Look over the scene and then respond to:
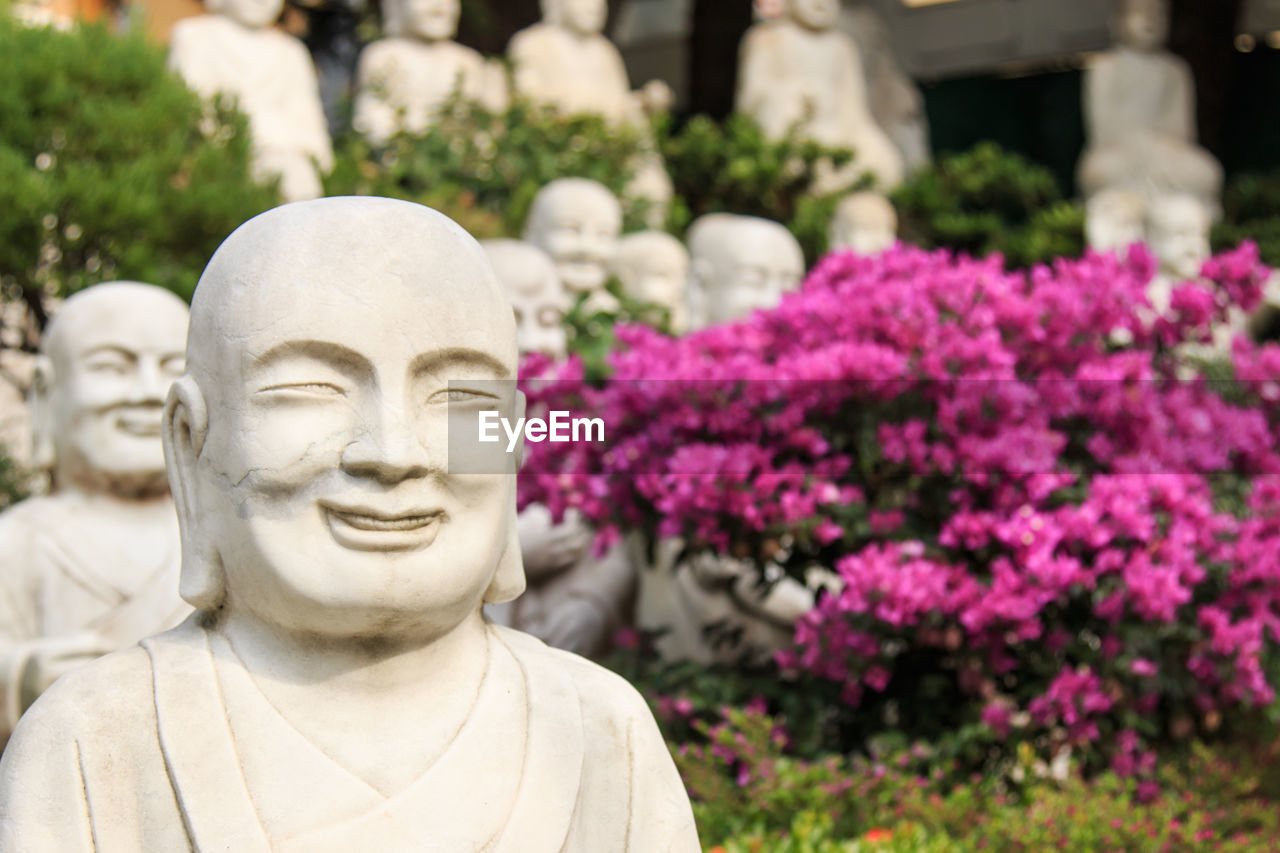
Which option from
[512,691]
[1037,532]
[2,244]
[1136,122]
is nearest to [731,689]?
[1037,532]

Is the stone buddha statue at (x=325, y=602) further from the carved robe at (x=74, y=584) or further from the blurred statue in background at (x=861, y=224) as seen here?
the blurred statue in background at (x=861, y=224)

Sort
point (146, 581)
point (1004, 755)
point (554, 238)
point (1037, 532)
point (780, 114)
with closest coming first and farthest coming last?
point (146, 581), point (1037, 532), point (1004, 755), point (554, 238), point (780, 114)

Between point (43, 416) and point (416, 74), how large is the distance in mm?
6941

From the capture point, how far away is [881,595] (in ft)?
13.6

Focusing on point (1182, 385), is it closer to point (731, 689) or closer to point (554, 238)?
point (731, 689)

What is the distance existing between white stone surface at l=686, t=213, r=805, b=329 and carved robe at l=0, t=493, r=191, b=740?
392 centimetres

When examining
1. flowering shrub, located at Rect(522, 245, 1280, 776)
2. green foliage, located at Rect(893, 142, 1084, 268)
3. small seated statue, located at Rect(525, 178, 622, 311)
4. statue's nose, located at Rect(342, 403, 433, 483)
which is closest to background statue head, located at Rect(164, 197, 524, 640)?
statue's nose, located at Rect(342, 403, 433, 483)

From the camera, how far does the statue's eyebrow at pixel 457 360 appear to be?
221cm

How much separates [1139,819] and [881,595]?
2.71 ft

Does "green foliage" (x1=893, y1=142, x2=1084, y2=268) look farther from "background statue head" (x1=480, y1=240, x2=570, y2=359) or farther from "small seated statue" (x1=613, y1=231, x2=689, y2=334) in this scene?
"background statue head" (x1=480, y1=240, x2=570, y2=359)

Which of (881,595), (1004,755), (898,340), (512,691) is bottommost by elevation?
(1004,755)

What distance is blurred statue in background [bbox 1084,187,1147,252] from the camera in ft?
36.4

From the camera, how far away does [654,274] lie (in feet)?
28.0

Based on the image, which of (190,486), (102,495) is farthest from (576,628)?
(190,486)
